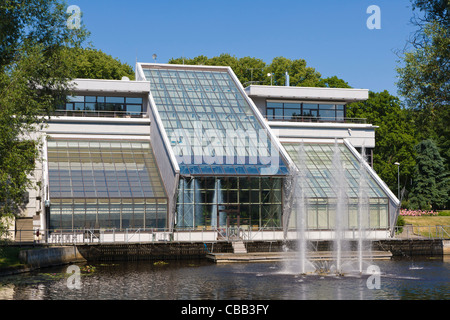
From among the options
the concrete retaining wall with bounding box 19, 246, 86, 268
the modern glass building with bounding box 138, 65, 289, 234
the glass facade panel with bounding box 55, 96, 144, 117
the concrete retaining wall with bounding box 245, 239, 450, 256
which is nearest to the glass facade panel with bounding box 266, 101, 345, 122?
the modern glass building with bounding box 138, 65, 289, 234

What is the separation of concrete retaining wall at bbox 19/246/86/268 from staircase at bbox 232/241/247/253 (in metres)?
11.9

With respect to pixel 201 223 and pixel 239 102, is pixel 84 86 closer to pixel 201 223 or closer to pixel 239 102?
pixel 239 102

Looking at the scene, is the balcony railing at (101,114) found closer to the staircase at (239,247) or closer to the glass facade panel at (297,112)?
the glass facade panel at (297,112)

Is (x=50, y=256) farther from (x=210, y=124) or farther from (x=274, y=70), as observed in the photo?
(x=274, y=70)

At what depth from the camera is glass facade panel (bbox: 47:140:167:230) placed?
54.1m

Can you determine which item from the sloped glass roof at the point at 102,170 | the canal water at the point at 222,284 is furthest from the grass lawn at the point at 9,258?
the sloped glass roof at the point at 102,170

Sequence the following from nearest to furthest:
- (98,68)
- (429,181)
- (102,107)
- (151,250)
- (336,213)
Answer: (151,250)
(336,213)
(102,107)
(429,181)
(98,68)

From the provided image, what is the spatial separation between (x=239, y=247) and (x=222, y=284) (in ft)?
51.2

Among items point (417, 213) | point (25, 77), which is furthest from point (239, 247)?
point (417, 213)

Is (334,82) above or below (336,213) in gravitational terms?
above

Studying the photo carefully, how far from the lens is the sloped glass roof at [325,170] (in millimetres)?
58781

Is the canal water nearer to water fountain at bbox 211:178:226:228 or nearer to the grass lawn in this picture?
the grass lawn

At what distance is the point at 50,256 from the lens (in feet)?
144
